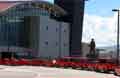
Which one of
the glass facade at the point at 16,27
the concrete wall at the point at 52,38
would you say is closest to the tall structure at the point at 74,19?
the concrete wall at the point at 52,38

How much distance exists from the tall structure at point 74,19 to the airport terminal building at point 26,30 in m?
11.2

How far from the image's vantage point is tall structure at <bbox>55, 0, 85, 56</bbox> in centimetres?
12138

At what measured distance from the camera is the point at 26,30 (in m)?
108

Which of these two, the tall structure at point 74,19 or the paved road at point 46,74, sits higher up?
the tall structure at point 74,19

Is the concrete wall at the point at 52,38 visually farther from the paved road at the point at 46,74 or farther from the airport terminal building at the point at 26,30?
the paved road at the point at 46,74

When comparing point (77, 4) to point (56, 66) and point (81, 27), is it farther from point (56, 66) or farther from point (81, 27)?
point (56, 66)

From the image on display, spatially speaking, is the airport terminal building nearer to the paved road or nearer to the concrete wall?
the concrete wall

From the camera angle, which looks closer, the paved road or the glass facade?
the paved road

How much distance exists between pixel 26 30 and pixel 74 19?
1905 centimetres

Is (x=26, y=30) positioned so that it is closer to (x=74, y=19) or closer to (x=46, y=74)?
(x=74, y=19)

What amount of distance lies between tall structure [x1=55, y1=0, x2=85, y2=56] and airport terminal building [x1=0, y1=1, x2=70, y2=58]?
1120 cm

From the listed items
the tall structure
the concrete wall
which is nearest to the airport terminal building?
the concrete wall

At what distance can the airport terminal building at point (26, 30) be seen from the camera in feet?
348

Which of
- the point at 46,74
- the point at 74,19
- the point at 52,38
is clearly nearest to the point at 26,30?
the point at 52,38
